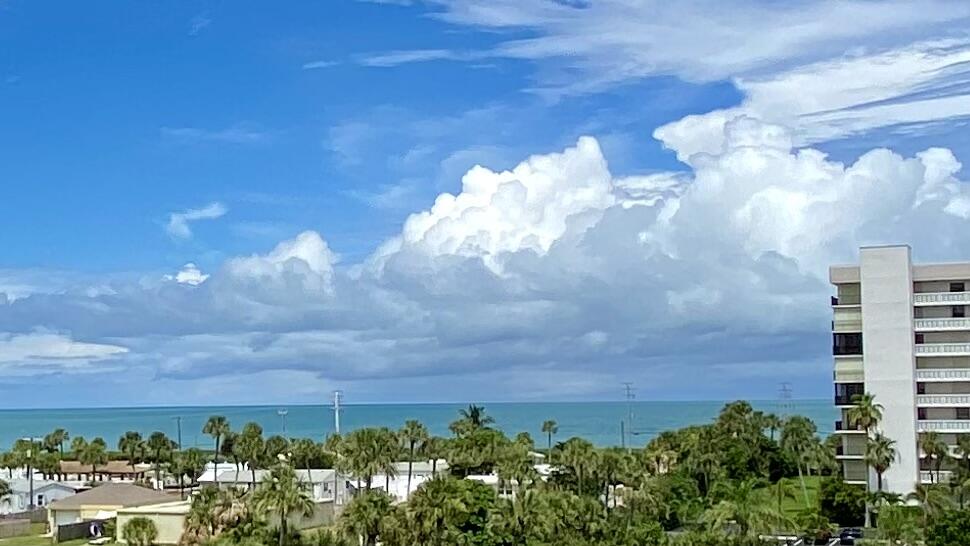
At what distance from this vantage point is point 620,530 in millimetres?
63625

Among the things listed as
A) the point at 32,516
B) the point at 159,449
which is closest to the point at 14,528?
the point at 32,516

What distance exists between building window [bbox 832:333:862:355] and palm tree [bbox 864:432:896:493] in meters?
6.12

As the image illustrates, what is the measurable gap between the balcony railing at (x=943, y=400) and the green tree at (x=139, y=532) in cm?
4590

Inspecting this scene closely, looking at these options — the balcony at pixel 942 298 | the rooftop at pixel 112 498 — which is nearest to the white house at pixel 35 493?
the rooftop at pixel 112 498

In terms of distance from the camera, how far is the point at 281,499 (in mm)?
62188

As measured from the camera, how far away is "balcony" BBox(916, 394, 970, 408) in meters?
77.4

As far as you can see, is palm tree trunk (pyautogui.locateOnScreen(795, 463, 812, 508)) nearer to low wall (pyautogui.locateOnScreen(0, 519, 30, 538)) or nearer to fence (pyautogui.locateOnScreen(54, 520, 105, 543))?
fence (pyautogui.locateOnScreen(54, 520, 105, 543))

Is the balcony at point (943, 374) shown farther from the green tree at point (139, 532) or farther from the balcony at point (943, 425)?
the green tree at point (139, 532)

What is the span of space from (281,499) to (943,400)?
1620 inches

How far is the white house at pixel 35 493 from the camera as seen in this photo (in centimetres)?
9619

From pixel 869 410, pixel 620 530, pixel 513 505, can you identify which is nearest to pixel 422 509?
pixel 513 505

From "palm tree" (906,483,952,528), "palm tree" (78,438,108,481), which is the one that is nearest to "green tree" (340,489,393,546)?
"palm tree" (906,483,952,528)

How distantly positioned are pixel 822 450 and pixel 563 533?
38.6 meters

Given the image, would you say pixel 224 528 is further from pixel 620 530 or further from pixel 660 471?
pixel 660 471
